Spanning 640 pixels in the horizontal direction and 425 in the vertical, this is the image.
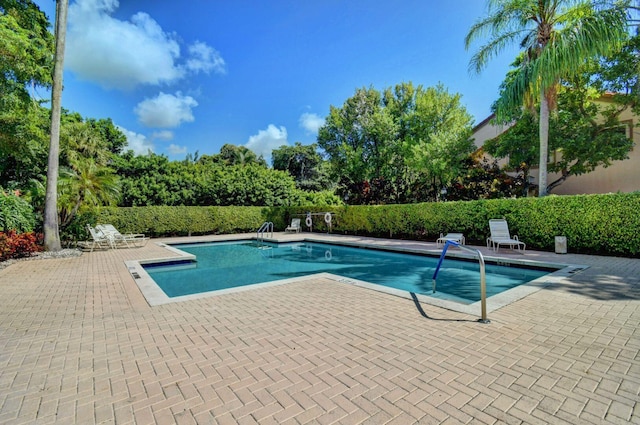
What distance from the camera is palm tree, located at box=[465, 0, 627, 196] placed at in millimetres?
9891

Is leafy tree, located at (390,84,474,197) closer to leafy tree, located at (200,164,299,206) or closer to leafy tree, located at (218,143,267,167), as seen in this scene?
leafy tree, located at (200,164,299,206)

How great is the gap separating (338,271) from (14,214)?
33.5 ft

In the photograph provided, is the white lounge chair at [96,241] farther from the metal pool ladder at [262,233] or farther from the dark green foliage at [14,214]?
the metal pool ladder at [262,233]

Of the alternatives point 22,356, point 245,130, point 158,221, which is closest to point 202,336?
point 22,356

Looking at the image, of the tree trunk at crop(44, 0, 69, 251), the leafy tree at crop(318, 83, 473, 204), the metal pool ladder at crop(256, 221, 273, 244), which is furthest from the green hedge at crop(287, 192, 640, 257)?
the tree trunk at crop(44, 0, 69, 251)

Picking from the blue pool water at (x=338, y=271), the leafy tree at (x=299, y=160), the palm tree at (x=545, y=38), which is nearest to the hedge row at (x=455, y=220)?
the palm tree at (x=545, y=38)

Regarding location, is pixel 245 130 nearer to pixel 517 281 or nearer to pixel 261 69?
pixel 261 69

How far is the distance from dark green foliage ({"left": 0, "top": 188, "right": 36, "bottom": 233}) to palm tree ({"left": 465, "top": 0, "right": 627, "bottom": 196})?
668 inches

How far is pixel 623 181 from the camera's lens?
1463 centimetres

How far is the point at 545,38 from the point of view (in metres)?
11.3

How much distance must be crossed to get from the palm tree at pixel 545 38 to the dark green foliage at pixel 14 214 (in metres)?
17.0

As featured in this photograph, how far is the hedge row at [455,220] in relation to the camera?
9148 mm

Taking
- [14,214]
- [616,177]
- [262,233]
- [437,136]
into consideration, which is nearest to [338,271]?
[262,233]

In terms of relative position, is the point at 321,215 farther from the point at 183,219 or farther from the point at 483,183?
the point at 483,183
